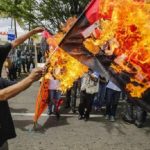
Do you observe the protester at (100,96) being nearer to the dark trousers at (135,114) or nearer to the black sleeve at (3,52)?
the dark trousers at (135,114)

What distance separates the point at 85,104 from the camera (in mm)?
10812

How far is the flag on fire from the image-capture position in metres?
4.32

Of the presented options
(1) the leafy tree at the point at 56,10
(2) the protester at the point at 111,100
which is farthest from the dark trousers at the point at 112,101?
(1) the leafy tree at the point at 56,10

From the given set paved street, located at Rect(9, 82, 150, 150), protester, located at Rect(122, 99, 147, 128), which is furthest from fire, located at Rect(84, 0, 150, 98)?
protester, located at Rect(122, 99, 147, 128)

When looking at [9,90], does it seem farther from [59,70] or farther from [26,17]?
[26,17]

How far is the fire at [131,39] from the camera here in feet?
14.1

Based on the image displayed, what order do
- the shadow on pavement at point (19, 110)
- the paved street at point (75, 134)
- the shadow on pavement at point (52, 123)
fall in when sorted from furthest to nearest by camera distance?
the shadow on pavement at point (19, 110), the shadow on pavement at point (52, 123), the paved street at point (75, 134)

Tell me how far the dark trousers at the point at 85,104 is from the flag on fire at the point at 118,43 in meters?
6.02

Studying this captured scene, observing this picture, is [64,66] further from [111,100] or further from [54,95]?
[111,100]

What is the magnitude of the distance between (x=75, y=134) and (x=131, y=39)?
4.91 metres

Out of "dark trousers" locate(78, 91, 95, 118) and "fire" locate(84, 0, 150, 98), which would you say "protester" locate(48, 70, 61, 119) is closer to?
"dark trousers" locate(78, 91, 95, 118)

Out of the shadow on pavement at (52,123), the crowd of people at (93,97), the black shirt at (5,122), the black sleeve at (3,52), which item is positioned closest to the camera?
the black shirt at (5,122)

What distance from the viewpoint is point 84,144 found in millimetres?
8211

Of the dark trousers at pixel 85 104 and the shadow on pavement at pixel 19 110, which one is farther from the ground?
the dark trousers at pixel 85 104
